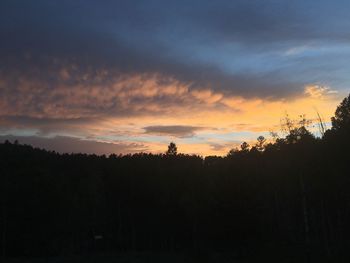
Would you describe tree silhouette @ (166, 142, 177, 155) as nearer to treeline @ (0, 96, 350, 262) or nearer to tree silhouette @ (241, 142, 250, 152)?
treeline @ (0, 96, 350, 262)

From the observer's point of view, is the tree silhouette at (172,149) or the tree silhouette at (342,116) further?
the tree silhouette at (172,149)

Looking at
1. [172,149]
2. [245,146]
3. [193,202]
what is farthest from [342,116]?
[172,149]

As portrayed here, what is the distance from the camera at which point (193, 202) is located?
230 ft

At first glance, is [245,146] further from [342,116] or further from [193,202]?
[342,116]

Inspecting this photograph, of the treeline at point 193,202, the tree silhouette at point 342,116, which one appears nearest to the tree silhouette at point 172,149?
the treeline at point 193,202

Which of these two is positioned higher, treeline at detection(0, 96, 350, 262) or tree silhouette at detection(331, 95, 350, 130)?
tree silhouette at detection(331, 95, 350, 130)

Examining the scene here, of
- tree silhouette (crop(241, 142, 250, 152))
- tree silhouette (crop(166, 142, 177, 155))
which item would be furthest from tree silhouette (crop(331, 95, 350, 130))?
tree silhouette (crop(166, 142, 177, 155))

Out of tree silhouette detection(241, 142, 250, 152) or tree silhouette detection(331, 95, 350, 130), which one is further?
tree silhouette detection(241, 142, 250, 152)

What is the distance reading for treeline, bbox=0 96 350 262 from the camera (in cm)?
4962

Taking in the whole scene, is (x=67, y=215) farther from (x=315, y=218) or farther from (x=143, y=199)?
(x=315, y=218)

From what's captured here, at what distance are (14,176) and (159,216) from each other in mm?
23062

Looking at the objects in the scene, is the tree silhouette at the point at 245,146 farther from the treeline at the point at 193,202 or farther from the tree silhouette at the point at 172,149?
the tree silhouette at the point at 172,149

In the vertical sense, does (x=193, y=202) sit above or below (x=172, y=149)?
below

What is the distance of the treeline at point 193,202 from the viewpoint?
4962 cm
